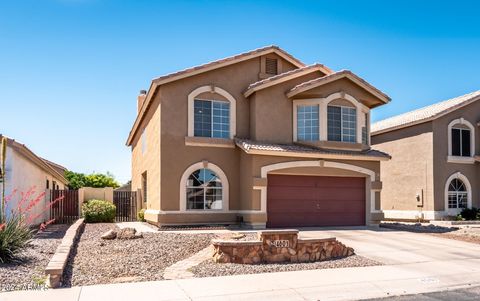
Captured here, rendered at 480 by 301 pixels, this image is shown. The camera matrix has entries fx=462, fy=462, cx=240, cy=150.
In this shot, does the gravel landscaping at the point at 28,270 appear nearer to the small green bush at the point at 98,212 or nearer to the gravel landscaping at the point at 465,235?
the small green bush at the point at 98,212

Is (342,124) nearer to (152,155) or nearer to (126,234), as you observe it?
(152,155)

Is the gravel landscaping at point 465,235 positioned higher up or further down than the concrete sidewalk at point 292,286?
further down

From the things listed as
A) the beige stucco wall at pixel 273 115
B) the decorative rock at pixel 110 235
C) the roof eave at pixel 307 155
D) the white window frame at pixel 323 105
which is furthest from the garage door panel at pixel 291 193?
the decorative rock at pixel 110 235

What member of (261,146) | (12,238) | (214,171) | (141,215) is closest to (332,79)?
(261,146)

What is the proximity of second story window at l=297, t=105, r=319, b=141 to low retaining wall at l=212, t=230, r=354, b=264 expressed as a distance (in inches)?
349

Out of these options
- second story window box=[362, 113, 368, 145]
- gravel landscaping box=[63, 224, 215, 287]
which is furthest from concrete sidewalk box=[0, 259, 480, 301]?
second story window box=[362, 113, 368, 145]

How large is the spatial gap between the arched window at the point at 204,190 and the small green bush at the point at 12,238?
901 centimetres

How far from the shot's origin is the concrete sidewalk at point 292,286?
8.20 m

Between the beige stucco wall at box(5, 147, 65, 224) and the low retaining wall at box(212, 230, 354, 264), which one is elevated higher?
the beige stucco wall at box(5, 147, 65, 224)

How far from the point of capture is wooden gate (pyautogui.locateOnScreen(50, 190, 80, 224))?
81.2 feet

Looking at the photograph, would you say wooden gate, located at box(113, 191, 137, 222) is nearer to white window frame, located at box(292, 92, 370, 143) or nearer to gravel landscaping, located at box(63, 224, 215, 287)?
gravel landscaping, located at box(63, 224, 215, 287)

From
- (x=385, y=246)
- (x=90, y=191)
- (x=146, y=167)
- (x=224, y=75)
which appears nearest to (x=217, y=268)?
(x=385, y=246)

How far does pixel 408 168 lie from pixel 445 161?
2263mm

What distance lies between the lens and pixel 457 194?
27.7 meters
